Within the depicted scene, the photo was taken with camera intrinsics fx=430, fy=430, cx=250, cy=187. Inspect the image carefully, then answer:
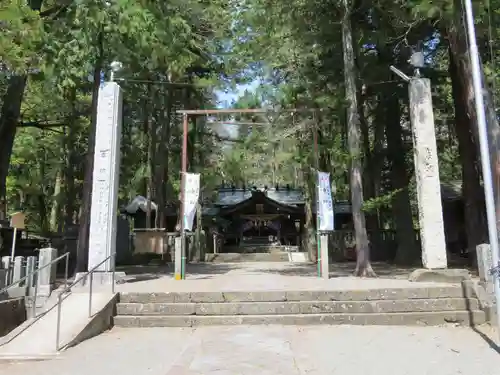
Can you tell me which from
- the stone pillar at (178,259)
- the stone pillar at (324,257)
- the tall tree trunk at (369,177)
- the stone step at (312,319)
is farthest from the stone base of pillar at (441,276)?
the tall tree trunk at (369,177)

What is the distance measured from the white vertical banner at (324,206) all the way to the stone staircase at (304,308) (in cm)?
411

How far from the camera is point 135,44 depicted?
40.4 feet

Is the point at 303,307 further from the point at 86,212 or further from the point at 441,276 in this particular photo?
the point at 86,212

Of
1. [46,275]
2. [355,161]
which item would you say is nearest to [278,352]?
[46,275]

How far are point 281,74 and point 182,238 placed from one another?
11268mm

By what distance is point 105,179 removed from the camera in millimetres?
10398

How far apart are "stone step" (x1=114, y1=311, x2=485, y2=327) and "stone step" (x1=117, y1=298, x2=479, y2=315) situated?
14 cm

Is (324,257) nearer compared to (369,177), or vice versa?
(324,257)

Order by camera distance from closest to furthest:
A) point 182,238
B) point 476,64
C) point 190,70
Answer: point 476,64 → point 182,238 → point 190,70

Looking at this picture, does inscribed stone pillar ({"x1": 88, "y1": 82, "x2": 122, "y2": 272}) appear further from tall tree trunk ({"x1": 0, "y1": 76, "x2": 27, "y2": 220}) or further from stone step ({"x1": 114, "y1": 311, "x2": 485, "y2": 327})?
tall tree trunk ({"x1": 0, "y1": 76, "x2": 27, "y2": 220})

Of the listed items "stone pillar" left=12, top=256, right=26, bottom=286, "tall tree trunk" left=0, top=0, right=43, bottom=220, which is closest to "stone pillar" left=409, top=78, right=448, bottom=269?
"stone pillar" left=12, top=256, right=26, bottom=286

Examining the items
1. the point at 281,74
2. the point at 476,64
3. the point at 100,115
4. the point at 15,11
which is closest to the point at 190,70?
the point at 281,74

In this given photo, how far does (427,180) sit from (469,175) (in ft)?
16.3

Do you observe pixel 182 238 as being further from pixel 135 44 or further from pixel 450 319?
pixel 450 319
